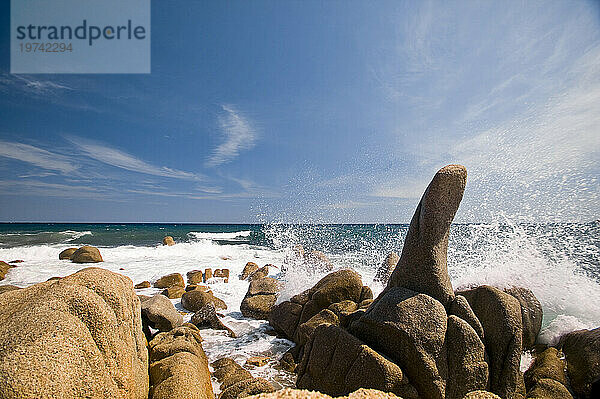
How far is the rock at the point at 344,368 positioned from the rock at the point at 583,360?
2667 mm

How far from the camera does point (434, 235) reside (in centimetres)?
493

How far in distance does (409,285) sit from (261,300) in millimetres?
5579

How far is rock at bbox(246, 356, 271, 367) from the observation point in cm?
611

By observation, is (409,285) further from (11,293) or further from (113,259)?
(113,259)

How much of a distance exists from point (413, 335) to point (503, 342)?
145 centimetres

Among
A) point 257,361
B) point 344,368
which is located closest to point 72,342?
point 344,368

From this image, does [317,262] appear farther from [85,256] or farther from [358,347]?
[85,256]

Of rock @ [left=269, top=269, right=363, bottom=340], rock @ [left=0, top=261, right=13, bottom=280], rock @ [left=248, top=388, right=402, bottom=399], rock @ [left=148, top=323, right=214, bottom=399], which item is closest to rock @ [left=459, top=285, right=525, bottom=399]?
rock @ [left=269, top=269, right=363, bottom=340]

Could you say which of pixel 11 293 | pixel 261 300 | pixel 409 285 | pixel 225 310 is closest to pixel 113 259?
pixel 225 310

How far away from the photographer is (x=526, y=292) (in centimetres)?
657

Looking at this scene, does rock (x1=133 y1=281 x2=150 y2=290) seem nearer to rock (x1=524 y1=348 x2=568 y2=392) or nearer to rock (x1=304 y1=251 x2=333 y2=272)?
rock (x1=304 y1=251 x2=333 y2=272)

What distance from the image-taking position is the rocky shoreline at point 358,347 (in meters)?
2.54

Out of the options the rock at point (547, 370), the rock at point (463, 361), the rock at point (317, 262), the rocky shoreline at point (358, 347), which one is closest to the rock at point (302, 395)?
the rocky shoreline at point (358, 347)

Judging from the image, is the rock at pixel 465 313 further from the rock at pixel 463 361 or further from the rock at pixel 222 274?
the rock at pixel 222 274
